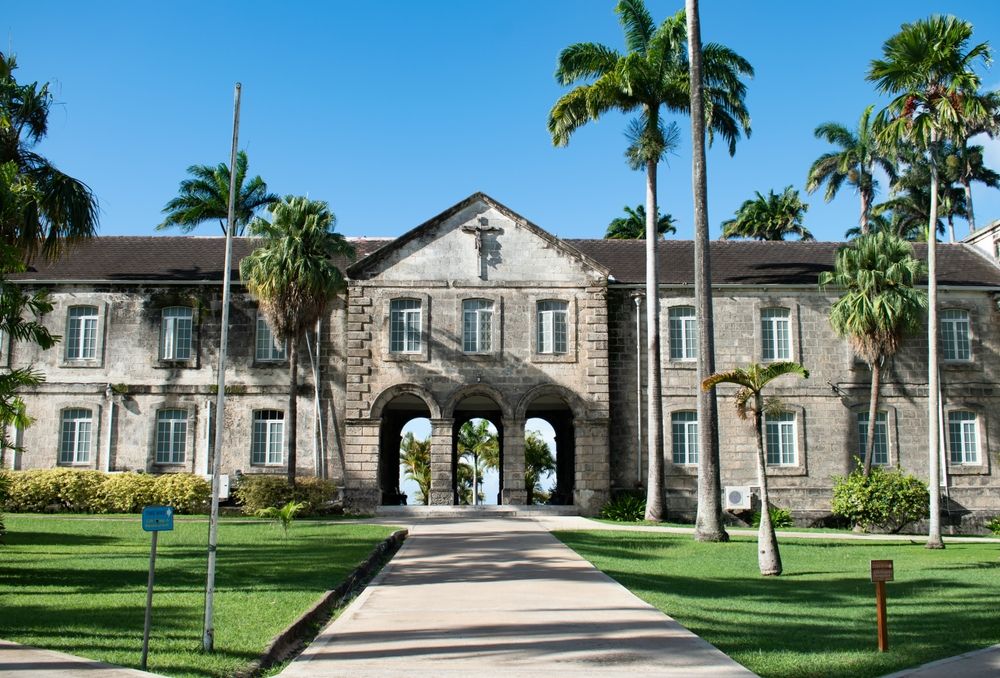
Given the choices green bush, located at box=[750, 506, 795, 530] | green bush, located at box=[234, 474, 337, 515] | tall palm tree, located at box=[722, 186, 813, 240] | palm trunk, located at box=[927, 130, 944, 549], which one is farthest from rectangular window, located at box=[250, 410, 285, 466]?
tall palm tree, located at box=[722, 186, 813, 240]

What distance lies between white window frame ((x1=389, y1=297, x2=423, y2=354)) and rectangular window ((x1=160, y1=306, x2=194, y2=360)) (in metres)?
6.38

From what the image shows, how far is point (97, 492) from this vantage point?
2636 centimetres

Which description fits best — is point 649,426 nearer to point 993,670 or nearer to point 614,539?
point 614,539

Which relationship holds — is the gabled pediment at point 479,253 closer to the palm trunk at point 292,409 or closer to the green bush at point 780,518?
the palm trunk at point 292,409

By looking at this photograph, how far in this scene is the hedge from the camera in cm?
2619

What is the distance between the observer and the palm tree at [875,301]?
2648 centimetres

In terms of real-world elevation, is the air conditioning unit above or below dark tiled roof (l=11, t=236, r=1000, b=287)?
below

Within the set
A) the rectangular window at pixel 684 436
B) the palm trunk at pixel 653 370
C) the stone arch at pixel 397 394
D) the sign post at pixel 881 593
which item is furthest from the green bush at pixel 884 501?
the sign post at pixel 881 593

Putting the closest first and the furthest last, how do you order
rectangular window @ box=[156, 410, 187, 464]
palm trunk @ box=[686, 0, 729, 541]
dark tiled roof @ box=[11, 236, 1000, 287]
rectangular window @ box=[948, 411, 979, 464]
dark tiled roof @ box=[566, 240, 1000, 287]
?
1. palm trunk @ box=[686, 0, 729, 541]
2. rectangular window @ box=[156, 410, 187, 464]
3. rectangular window @ box=[948, 411, 979, 464]
4. dark tiled roof @ box=[11, 236, 1000, 287]
5. dark tiled roof @ box=[566, 240, 1000, 287]

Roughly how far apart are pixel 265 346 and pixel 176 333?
277cm

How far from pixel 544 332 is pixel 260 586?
53.2ft

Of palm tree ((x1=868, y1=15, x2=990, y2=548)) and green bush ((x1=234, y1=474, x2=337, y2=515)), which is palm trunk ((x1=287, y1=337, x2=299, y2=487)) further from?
palm tree ((x1=868, y1=15, x2=990, y2=548))

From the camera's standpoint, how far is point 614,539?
66.8 feet

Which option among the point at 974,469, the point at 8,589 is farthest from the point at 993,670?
the point at 974,469
